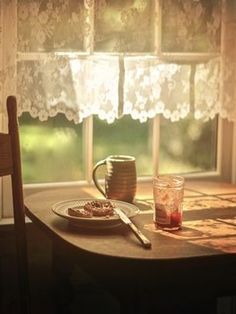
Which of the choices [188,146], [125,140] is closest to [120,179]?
[125,140]

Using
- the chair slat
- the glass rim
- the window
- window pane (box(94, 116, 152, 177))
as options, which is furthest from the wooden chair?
window pane (box(94, 116, 152, 177))

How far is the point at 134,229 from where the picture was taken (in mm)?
1521

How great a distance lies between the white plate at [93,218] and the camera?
61.5 inches

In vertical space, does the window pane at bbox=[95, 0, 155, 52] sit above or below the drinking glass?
above

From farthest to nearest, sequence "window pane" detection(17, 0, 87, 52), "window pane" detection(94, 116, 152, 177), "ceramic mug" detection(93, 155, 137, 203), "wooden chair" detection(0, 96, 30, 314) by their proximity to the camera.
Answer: "window pane" detection(94, 116, 152, 177) → "window pane" detection(17, 0, 87, 52) → "ceramic mug" detection(93, 155, 137, 203) → "wooden chair" detection(0, 96, 30, 314)

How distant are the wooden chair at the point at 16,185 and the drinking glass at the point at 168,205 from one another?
35 cm

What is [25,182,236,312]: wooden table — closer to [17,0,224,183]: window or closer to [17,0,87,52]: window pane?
[17,0,224,183]: window

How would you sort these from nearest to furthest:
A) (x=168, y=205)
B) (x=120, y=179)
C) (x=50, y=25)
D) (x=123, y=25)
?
1. (x=168, y=205)
2. (x=120, y=179)
3. (x=50, y=25)
4. (x=123, y=25)

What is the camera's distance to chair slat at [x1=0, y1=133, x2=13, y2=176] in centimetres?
169

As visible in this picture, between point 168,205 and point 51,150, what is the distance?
0.76 meters

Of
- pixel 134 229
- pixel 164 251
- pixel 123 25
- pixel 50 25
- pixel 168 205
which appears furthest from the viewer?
pixel 123 25

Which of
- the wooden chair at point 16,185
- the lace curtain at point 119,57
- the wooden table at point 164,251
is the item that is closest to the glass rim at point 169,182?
the wooden table at point 164,251

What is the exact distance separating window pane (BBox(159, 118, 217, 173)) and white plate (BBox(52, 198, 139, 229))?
72 cm

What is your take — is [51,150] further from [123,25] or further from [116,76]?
[123,25]
